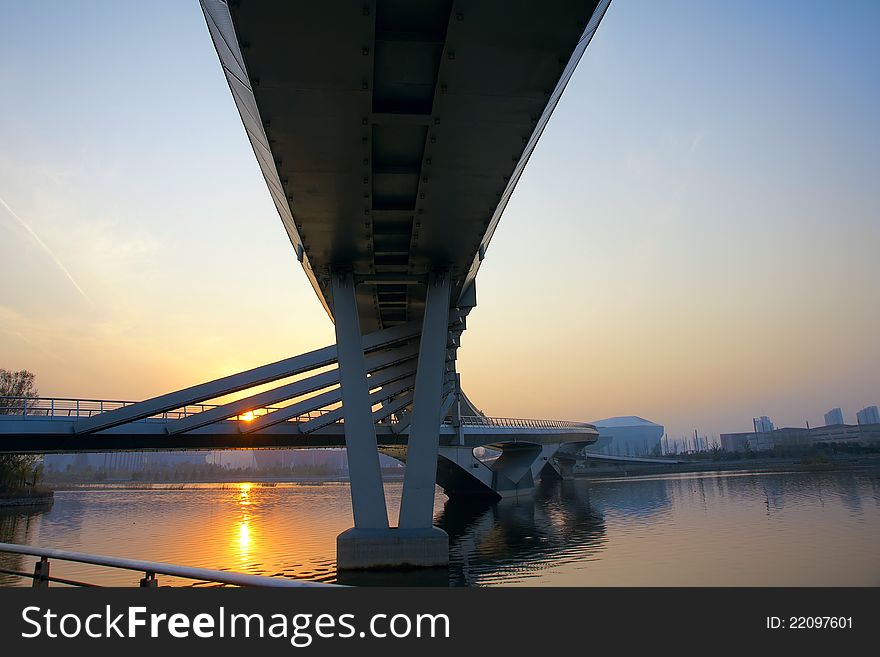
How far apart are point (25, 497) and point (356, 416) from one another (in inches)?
2053

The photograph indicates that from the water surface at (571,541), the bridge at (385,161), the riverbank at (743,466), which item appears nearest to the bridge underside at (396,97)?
the bridge at (385,161)

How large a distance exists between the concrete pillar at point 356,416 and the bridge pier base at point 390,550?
0.82 metres

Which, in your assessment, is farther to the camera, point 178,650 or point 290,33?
point 290,33

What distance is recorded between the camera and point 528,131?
10.8 m

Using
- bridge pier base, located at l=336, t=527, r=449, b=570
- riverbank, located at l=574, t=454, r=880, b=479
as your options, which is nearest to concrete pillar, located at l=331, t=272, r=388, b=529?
bridge pier base, located at l=336, t=527, r=449, b=570

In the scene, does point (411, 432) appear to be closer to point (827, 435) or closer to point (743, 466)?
point (743, 466)

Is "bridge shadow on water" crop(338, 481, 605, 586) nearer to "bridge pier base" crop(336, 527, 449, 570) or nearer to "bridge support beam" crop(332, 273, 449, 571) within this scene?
"bridge pier base" crop(336, 527, 449, 570)

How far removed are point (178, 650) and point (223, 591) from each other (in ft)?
1.42

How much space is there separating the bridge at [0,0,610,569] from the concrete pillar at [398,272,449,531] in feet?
0.14

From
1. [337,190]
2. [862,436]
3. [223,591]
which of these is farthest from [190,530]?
[862,436]

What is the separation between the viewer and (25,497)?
5594cm

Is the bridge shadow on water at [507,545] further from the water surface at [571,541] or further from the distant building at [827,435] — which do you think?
the distant building at [827,435]

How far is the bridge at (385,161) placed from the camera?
8.62m

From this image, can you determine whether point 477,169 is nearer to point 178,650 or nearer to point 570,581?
point 178,650
